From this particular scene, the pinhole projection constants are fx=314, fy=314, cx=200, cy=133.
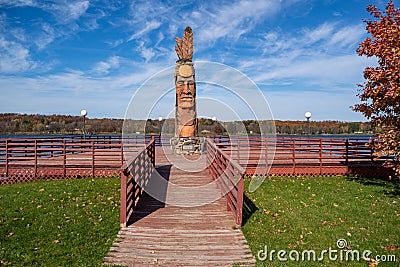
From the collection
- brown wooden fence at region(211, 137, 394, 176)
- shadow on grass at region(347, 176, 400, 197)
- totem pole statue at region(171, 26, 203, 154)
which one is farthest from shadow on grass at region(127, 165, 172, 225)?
shadow on grass at region(347, 176, 400, 197)

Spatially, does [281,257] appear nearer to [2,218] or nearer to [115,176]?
[2,218]

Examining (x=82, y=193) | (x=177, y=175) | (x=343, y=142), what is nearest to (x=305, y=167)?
(x=343, y=142)

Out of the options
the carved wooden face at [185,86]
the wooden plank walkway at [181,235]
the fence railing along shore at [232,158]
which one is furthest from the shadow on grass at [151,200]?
the carved wooden face at [185,86]

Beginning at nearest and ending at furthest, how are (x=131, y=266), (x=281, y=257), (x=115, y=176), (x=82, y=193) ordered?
1. (x=131, y=266)
2. (x=281, y=257)
3. (x=82, y=193)
4. (x=115, y=176)

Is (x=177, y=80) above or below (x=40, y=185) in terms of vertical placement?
above

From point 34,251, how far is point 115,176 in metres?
6.06

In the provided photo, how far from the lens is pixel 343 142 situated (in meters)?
12.7

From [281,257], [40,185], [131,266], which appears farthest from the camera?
[40,185]

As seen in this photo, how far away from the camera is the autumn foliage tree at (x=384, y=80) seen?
26.8 feet

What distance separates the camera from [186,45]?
16.3 meters

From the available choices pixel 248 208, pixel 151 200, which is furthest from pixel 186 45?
pixel 248 208

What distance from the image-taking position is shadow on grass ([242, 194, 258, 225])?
23.0ft

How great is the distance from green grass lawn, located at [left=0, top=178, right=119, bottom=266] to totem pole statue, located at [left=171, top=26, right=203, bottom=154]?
7.05 metres

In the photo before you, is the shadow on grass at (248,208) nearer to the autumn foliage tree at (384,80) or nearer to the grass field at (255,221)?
the grass field at (255,221)
